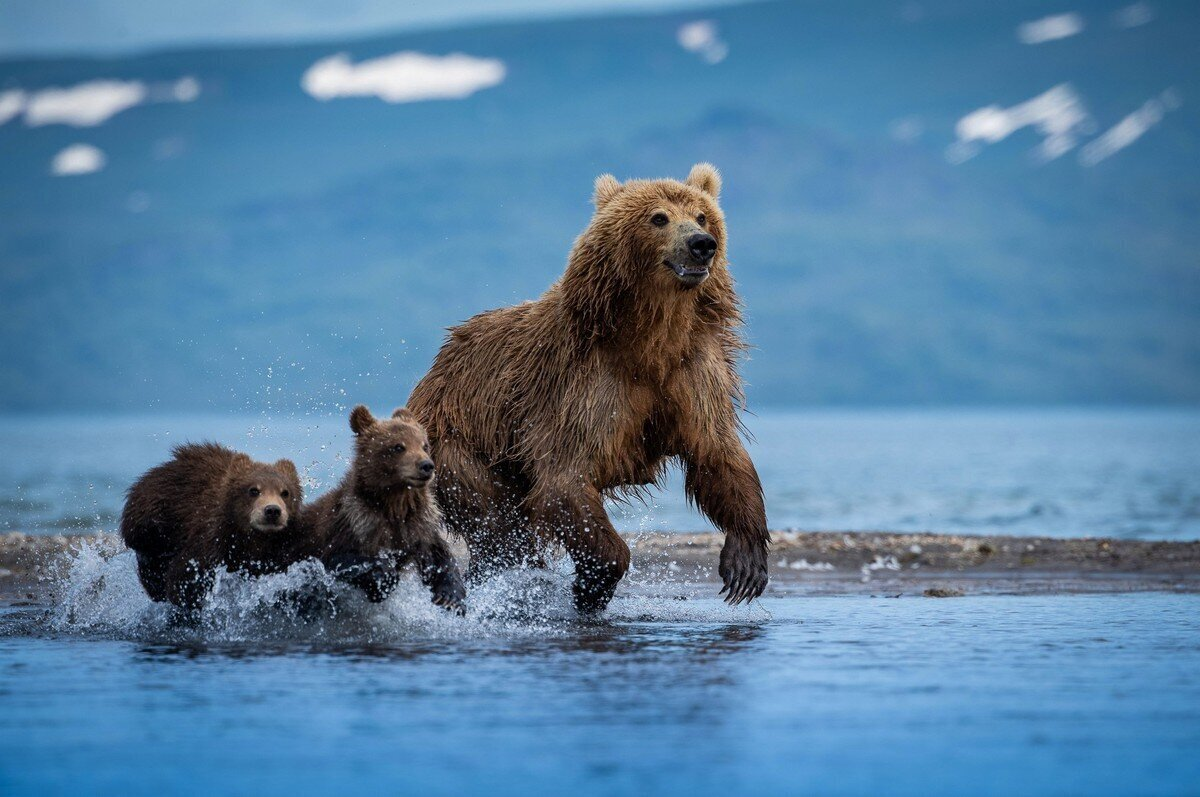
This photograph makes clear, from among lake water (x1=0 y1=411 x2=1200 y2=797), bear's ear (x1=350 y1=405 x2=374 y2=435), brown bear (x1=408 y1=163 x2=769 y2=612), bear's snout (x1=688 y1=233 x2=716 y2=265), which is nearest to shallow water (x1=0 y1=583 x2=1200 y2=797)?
lake water (x1=0 y1=411 x2=1200 y2=797)

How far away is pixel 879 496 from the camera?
29.0 metres

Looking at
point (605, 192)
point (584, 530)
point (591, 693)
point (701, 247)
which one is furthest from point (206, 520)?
point (591, 693)

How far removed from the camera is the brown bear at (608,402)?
27.9 ft

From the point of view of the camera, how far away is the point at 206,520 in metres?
8.76

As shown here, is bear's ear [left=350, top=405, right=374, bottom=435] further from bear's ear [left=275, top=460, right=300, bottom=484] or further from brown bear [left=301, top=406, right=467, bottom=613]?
bear's ear [left=275, top=460, right=300, bottom=484]

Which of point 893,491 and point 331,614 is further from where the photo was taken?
point 893,491

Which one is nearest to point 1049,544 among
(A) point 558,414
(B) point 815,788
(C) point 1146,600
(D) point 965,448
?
(C) point 1146,600

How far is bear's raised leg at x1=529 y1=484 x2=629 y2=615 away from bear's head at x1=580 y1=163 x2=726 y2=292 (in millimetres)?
1246

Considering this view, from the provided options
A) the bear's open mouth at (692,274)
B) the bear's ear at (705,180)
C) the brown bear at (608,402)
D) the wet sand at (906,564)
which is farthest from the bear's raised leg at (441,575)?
the wet sand at (906,564)

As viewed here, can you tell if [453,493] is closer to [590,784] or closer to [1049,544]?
[590,784]

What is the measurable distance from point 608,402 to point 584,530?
28.2 inches

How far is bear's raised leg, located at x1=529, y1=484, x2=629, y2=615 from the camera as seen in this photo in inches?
335

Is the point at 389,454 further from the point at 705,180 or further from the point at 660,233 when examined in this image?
the point at 705,180

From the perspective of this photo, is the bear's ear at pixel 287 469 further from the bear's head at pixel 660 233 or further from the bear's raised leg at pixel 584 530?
the bear's head at pixel 660 233
